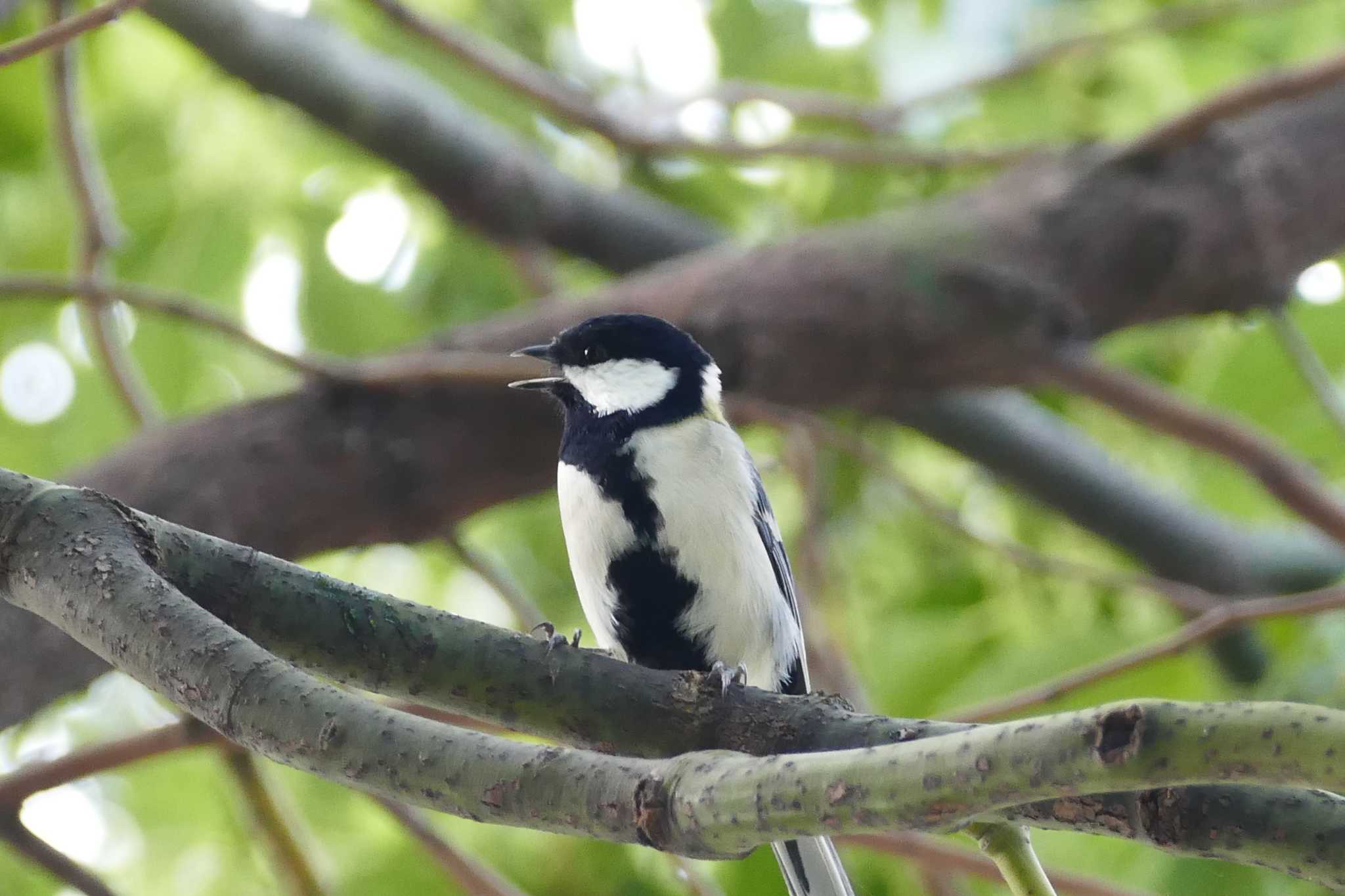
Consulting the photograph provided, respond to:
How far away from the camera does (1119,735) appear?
749 millimetres

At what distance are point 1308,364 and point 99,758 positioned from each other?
1954mm

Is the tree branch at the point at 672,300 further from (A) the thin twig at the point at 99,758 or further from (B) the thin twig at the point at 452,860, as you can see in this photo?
(B) the thin twig at the point at 452,860

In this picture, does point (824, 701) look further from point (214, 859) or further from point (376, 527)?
point (214, 859)

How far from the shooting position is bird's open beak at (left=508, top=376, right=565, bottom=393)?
6.56 feet

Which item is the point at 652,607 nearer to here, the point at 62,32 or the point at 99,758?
the point at 99,758

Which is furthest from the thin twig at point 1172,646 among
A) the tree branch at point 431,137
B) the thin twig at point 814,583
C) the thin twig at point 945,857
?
the tree branch at point 431,137

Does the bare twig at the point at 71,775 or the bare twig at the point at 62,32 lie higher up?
the bare twig at the point at 62,32

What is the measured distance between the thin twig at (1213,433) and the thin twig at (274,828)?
1451 mm

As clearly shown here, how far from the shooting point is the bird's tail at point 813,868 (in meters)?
1.70

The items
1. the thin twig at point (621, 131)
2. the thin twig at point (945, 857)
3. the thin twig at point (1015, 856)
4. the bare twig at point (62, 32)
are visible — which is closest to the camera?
the thin twig at point (1015, 856)

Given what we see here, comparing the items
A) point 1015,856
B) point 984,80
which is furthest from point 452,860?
point 984,80

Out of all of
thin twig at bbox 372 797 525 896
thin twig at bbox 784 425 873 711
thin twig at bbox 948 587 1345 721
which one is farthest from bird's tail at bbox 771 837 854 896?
thin twig at bbox 784 425 873 711

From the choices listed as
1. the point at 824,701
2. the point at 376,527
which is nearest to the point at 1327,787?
the point at 824,701

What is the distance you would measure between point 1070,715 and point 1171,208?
190cm
